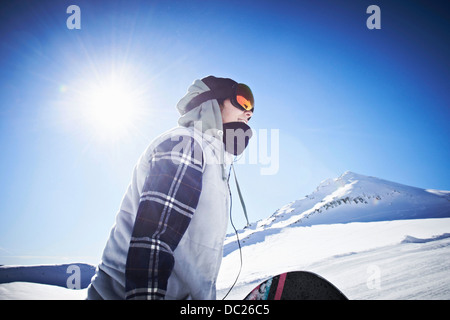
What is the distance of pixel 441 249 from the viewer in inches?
180

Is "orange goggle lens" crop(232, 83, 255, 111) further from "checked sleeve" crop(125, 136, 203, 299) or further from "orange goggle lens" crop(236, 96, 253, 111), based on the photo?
"checked sleeve" crop(125, 136, 203, 299)

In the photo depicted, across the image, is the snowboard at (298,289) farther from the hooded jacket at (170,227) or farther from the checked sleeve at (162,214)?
the checked sleeve at (162,214)

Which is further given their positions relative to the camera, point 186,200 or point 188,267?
point 188,267

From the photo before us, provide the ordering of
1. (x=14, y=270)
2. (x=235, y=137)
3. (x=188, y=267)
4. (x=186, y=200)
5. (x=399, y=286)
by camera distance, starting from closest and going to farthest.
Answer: (x=186, y=200) < (x=188, y=267) < (x=235, y=137) < (x=399, y=286) < (x=14, y=270)

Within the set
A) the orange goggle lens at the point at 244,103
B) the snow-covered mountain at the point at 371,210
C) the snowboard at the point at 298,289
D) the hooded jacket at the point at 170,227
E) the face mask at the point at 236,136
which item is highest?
the orange goggle lens at the point at 244,103

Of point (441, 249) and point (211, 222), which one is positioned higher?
point (211, 222)

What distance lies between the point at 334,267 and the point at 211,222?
486 centimetres

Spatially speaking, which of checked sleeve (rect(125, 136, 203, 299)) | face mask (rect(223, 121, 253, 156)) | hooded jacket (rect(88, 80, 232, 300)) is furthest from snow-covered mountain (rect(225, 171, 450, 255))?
checked sleeve (rect(125, 136, 203, 299))

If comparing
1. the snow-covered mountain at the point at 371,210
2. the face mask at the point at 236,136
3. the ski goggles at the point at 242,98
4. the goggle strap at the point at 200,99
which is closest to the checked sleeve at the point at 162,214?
the face mask at the point at 236,136

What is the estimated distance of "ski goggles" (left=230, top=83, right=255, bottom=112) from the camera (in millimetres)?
1947

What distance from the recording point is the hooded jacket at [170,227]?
83 cm

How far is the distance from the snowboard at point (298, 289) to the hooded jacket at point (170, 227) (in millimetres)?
319

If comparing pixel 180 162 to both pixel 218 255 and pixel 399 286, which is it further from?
pixel 399 286
